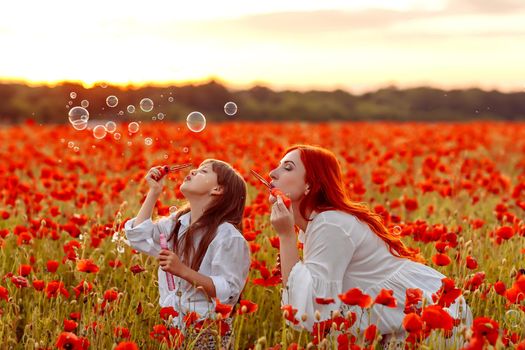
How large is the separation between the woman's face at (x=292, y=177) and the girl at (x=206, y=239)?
0.93ft

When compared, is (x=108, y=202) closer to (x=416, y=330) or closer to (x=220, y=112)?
(x=416, y=330)

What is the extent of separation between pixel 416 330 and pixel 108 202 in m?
A: 4.47

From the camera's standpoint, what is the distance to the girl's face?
4.23m

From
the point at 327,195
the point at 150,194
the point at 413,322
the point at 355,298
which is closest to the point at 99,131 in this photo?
the point at 150,194

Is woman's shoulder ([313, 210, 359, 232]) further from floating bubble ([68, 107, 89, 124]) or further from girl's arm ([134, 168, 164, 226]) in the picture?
floating bubble ([68, 107, 89, 124])

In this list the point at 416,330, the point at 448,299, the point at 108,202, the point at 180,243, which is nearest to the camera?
the point at 416,330

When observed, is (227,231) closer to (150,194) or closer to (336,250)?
(150,194)

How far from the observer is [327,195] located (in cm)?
412

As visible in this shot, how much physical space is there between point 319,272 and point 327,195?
48 centimetres

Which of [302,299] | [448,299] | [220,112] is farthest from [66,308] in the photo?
[220,112]

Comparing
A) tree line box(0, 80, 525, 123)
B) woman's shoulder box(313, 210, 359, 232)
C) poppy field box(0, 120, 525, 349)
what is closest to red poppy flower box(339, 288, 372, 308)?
poppy field box(0, 120, 525, 349)

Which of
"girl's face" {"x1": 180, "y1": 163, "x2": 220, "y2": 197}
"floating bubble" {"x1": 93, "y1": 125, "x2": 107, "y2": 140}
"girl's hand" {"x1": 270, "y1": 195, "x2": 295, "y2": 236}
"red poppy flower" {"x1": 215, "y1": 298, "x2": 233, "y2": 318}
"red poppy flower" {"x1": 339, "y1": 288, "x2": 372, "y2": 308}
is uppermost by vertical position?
"floating bubble" {"x1": 93, "y1": 125, "x2": 107, "y2": 140}

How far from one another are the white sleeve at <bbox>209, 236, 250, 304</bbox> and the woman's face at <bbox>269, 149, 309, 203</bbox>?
0.35 m

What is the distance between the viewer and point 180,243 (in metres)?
4.34
